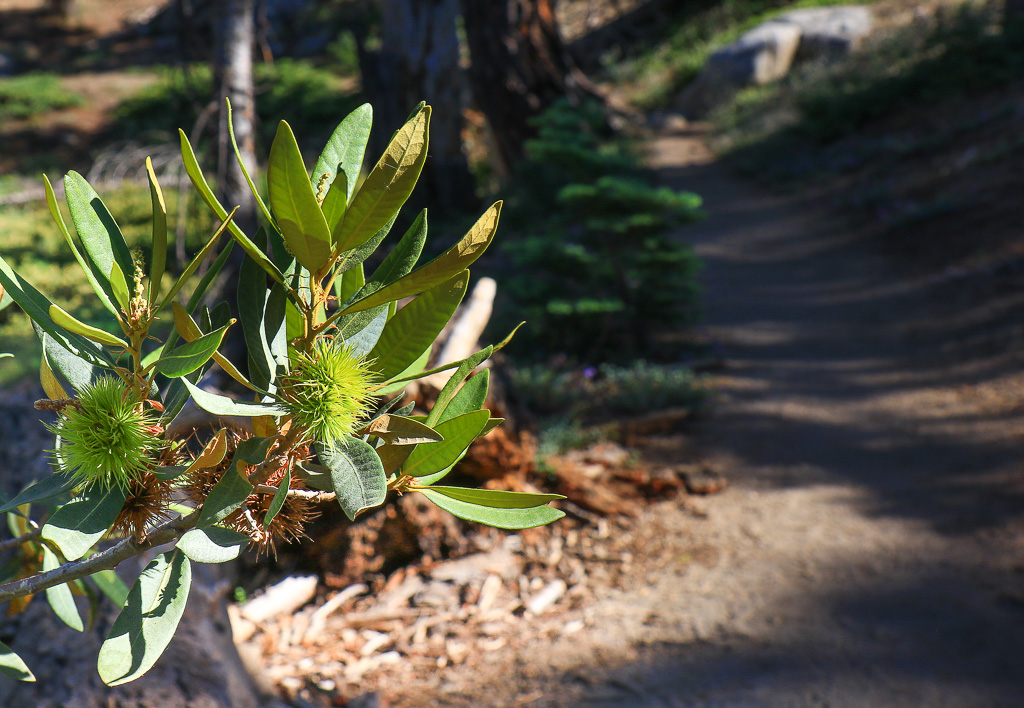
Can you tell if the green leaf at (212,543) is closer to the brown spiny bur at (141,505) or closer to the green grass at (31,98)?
the brown spiny bur at (141,505)

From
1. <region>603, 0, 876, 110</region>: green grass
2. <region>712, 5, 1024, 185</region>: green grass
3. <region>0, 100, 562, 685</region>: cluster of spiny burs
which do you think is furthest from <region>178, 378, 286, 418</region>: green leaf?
<region>603, 0, 876, 110</region>: green grass

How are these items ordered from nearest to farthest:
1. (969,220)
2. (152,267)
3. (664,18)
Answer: (152,267)
(969,220)
(664,18)

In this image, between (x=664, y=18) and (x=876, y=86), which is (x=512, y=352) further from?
(x=664, y=18)

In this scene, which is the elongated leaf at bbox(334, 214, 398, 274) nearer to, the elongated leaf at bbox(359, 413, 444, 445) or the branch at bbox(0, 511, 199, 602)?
the elongated leaf at bbox(359, 413, 444, 445)

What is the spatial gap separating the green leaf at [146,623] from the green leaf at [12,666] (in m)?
0.38

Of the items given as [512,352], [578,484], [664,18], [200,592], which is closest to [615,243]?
[512,352]

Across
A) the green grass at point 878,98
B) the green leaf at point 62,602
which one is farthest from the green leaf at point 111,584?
the green grass at point 878,98

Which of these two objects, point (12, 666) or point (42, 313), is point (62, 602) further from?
point (42, 313)

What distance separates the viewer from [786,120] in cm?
1341

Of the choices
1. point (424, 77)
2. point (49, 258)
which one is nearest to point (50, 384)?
point (49, 258)

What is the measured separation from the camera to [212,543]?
2.27ft

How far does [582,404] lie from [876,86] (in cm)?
1040

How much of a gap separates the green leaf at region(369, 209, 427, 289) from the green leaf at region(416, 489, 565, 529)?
0.24m

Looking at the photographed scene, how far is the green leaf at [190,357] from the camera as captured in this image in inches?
24.5
